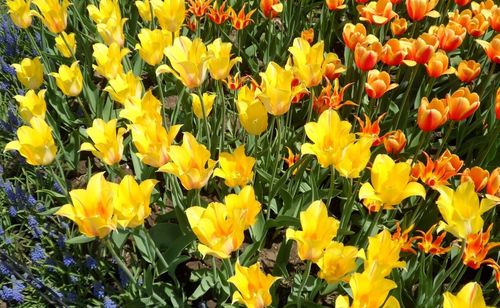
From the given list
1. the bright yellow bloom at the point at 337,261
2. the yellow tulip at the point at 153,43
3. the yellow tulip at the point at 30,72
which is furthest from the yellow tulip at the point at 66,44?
the bright yellow bloom at the point at 337,261

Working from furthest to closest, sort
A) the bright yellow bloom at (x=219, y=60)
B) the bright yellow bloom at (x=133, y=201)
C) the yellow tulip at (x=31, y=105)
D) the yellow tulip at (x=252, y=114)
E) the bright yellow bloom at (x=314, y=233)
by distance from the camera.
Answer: the yellow tulip at (x=31, y=105) → the bright yellow bloom at (x=219, y=60) → the yellow tulip at (x=252, y=114) → the bright yellow bloom at (x=133, y=201) → the bright yellow bloom at (x=314, y=233)

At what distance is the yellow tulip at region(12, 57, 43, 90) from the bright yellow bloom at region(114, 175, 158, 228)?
100 cm

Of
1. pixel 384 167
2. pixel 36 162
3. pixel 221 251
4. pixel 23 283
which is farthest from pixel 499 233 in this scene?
pixel 23 283

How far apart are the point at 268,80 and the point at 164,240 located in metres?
0.75

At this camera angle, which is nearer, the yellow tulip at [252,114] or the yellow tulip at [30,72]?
the yellow tulip at [252,114]

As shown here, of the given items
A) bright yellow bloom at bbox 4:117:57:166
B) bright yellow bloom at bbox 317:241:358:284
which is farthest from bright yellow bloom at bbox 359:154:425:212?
bright yellow bloom at bbox 4:117:57:166

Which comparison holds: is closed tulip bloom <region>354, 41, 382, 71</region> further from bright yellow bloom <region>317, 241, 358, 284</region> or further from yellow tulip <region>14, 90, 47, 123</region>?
yellow tulip <region>14, 90, 47, 123</region>

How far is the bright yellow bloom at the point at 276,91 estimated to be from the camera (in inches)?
74.7

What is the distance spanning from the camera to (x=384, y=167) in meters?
1.74

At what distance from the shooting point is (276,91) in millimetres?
1888

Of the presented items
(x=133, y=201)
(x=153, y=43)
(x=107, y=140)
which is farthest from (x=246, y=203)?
(x=153, y=43)

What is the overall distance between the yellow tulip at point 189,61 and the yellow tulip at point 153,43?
0.17 m

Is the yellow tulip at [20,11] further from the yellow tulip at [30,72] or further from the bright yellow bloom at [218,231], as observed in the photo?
the bright yellow bloom at [218,231]

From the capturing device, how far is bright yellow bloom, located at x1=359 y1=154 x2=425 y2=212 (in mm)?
1712
